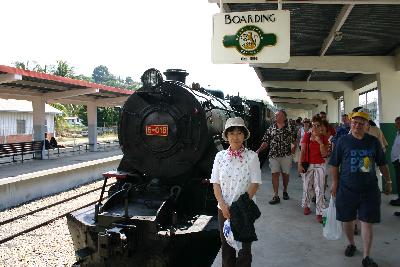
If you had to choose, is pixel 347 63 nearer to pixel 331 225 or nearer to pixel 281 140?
pixel 281 140

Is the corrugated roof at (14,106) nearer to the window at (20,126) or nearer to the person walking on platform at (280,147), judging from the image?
the window at (20,126)

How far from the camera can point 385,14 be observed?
257 inches

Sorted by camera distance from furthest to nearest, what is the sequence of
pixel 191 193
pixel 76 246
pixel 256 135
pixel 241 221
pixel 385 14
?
pixel 256 135, pixel 385 14, pixel 191 193, pixel 76 246, pixel 241 221

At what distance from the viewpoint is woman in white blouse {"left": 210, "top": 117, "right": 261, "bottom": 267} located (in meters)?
3.41

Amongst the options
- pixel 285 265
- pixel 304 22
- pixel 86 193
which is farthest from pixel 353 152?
pixel 86 193

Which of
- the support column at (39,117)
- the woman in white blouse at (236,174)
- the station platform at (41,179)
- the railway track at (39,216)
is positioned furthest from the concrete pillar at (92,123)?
the woman in white blouse at (236,174)

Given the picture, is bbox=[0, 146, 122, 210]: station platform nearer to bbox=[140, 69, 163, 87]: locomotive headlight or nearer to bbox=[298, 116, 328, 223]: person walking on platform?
bbox=[140, 69, 163, 87]: locomotive headlight

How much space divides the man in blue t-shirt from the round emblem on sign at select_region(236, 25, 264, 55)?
72.2 inches

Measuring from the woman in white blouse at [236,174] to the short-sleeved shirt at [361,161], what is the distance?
1308 millimetres

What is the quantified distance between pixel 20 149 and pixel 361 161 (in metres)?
17.3

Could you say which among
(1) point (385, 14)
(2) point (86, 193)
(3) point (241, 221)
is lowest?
(2) point (86, 193)

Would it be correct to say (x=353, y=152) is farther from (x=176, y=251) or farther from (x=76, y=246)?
(x=76, y=246)

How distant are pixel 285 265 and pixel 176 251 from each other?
1.23 metres

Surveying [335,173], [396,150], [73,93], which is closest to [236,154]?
[335,173]
